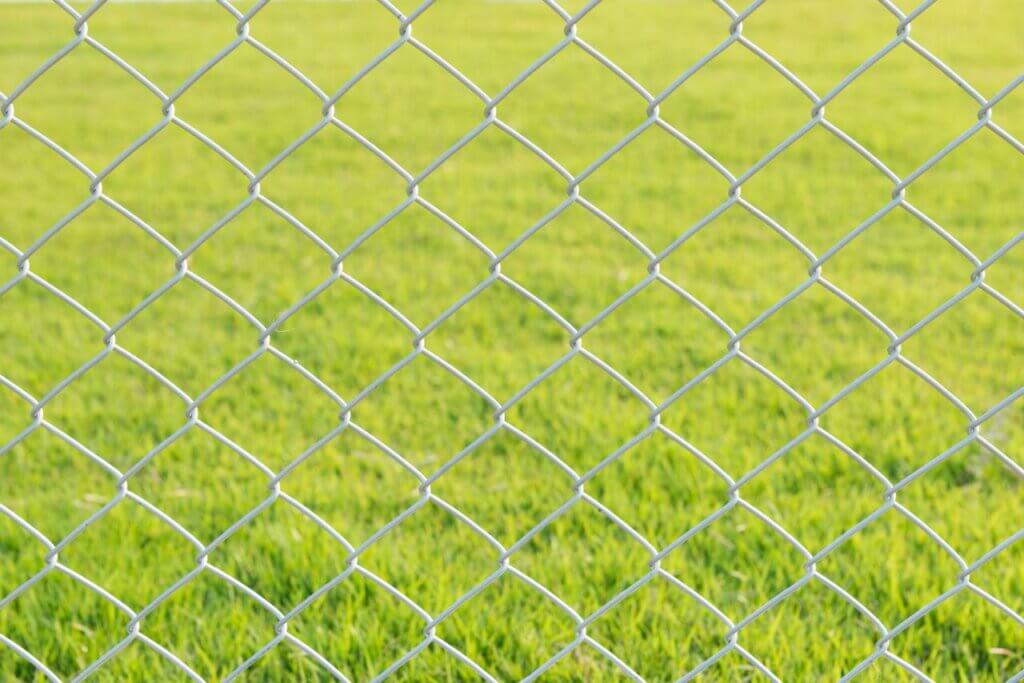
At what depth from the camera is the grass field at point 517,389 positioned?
2123mm

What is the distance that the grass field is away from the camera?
6.97 feet

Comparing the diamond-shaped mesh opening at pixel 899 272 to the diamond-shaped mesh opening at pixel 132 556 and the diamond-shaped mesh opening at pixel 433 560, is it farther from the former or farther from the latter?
the diamond-shaped mesh opening at pixel 132 556

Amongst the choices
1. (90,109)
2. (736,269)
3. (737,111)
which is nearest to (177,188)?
(90,109)

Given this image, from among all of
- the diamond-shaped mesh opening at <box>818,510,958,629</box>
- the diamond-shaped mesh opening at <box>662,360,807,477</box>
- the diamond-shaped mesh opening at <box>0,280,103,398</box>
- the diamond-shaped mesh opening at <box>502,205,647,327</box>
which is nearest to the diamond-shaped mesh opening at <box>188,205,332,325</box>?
the diamond-shaped mesh opening at <box>0,280,103,398</box>

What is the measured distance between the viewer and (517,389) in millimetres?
3229

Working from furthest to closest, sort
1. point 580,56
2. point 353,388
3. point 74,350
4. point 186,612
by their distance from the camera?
point 580,56, point 74,350, point 353,388, point 186,612

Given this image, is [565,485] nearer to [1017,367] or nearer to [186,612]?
[186,612]

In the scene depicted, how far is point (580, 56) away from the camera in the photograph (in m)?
7.71

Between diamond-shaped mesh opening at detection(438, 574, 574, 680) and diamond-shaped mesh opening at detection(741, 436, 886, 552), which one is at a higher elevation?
diamond-shaped mesh opening at detection(438, 574, 574, 680)

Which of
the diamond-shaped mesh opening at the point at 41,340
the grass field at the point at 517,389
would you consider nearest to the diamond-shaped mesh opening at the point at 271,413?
the grass field at the point at 517,389

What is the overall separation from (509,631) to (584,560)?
1.01 feet

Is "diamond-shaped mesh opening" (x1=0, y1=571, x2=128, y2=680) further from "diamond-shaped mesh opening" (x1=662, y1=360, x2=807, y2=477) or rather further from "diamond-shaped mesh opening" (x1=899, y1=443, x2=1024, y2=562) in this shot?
"diamond-shaped mesh opening" (x1=899, y1=443, x2=1024, y2=562)

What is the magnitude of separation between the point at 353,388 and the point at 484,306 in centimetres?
68

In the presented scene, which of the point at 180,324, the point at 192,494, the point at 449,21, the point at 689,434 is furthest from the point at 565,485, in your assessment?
the point at 449,21
